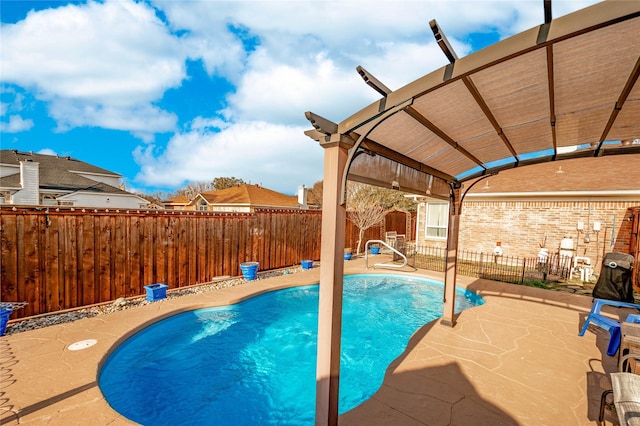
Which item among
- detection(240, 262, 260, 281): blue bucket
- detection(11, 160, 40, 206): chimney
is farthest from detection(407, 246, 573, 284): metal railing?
detection(11, 160, 40, 206): chimney

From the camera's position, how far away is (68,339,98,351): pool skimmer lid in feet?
15.4

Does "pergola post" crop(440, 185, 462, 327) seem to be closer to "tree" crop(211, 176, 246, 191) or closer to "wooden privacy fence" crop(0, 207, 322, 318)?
"wooden privacy fence" crop(0, 207, 322, 318)

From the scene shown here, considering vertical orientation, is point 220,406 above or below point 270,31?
below

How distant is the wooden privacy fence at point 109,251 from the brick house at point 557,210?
8.55m

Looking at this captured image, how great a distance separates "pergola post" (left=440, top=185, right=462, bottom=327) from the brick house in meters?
3.93

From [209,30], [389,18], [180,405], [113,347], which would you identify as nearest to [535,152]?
[389,18]

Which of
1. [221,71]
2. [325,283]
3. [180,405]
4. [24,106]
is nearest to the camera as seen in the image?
[325,283]

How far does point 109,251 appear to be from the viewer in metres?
7.05

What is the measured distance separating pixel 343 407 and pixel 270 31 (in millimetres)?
12448

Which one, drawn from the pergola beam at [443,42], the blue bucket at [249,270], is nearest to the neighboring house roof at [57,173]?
the blue bucket at [249,270]

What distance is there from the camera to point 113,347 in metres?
4.85

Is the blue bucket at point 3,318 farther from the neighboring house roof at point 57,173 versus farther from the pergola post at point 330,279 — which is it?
the neighboring house roof at point 57,173

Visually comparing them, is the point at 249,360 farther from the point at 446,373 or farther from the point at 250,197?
the point at 250,197

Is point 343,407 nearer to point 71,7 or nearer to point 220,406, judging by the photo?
point 220,406
